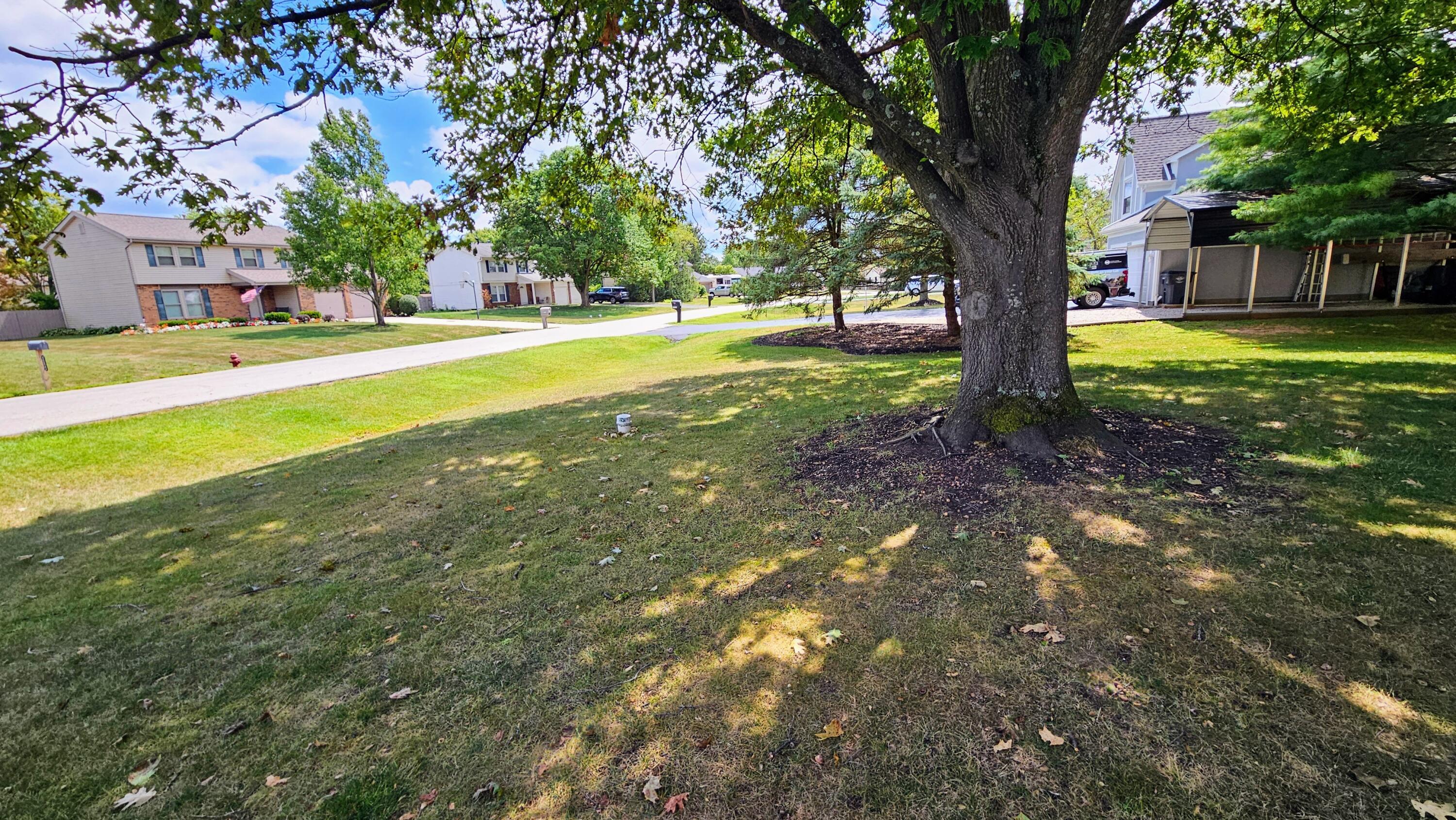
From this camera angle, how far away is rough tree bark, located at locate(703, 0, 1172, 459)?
14.2 ft

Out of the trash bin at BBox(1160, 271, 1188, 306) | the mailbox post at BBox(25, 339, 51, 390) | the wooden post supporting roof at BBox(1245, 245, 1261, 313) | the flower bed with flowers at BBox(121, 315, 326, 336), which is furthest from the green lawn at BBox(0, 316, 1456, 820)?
the flower bed with flowers at BBox(121, 315, 326, 336)

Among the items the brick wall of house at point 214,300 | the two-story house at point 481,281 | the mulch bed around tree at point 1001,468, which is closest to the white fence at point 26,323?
the brick wall of house at point 214,300

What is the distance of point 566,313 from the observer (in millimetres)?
40156

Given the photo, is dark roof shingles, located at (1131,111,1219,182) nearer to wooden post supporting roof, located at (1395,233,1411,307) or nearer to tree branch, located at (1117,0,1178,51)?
wooden post supporting roof, located at (1395,233,1411,307)

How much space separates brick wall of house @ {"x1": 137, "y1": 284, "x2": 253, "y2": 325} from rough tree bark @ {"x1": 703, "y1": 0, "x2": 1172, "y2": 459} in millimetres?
39844

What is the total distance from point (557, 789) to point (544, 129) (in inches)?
277

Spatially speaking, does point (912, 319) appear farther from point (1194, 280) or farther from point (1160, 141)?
point (1160, 141)

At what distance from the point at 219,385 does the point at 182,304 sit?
89.5 ft

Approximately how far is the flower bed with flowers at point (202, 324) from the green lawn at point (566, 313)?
763 cm

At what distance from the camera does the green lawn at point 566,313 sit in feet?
115

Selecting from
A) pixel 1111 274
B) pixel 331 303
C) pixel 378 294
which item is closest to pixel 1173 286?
pixel 1111 274

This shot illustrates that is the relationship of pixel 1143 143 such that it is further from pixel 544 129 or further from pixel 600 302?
pixel 600 302

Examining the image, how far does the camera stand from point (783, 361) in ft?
45.1

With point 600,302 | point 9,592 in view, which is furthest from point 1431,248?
point 600,302
